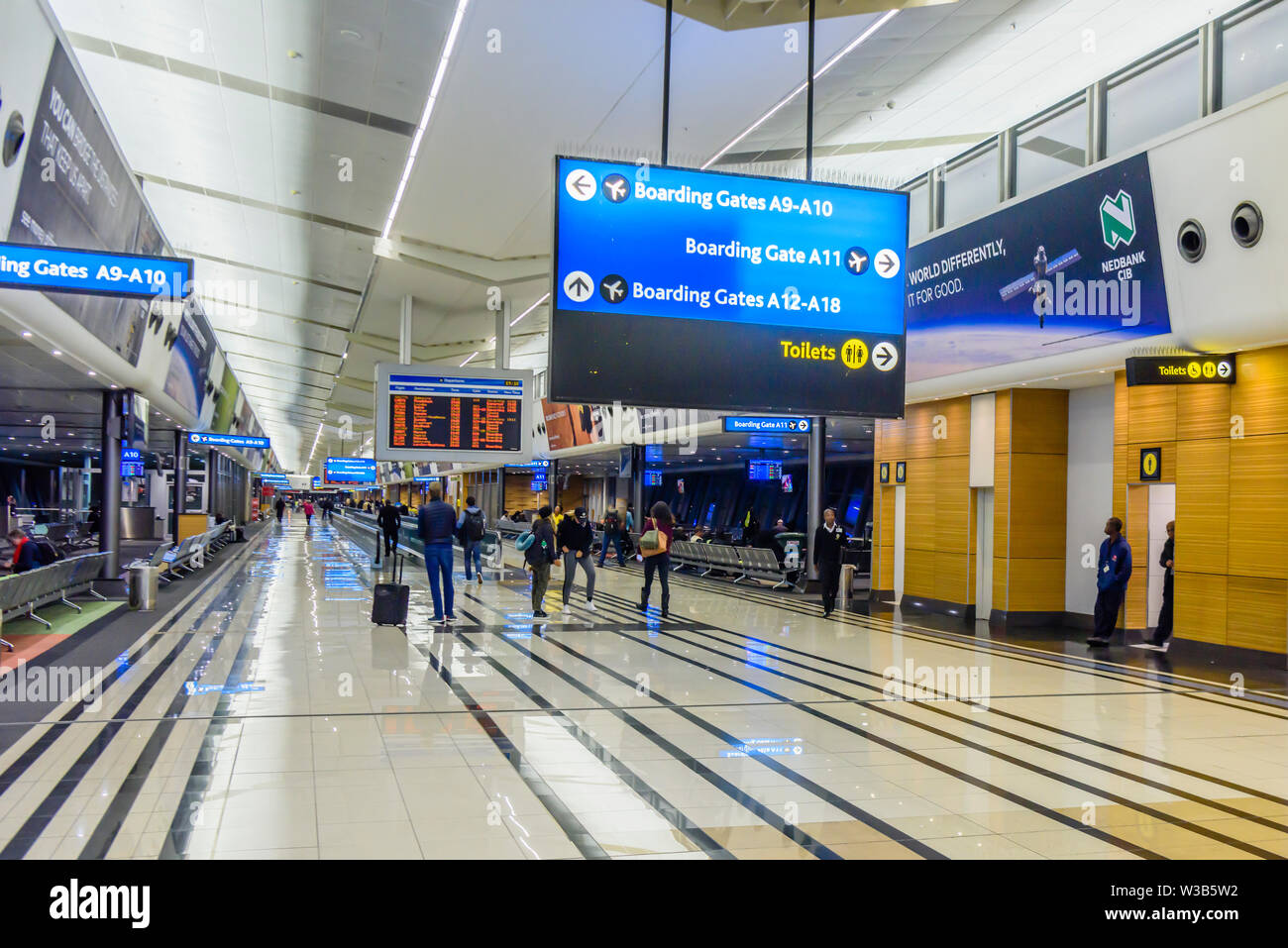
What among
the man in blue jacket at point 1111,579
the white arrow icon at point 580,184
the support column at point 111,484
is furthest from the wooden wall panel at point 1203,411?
the support column at point 111,484

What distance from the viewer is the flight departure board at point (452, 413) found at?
16.5 meters

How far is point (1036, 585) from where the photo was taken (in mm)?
13516

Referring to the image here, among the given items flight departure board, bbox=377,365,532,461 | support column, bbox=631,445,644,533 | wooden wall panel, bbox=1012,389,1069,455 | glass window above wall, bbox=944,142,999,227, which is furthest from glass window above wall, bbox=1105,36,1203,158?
support column, bbox=631,445,644,533

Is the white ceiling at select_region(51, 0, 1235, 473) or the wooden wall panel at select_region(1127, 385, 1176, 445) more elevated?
the white ceiling at select_region(51, 0, 1235, 473)

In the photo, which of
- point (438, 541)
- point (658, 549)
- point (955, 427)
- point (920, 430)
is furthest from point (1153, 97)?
point (438, 541)

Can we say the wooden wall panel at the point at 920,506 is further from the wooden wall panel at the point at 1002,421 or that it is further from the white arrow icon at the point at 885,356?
the white arrow icon at the point at 885,356

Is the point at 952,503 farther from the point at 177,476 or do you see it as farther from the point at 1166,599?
the point at 177,476

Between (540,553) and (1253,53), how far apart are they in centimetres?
930

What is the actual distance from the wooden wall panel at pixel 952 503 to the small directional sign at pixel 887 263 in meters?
8.46

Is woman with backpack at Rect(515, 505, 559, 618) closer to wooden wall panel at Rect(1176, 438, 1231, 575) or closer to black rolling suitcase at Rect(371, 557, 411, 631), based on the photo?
black rolling suitcase at Rect(371, 557, 411, 631)

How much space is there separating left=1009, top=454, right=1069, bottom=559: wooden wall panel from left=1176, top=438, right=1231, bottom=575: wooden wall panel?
8.90 ft

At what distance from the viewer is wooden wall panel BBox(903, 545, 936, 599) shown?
15.3m

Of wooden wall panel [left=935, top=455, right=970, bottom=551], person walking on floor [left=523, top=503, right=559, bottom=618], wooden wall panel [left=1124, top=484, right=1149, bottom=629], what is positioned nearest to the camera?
wooden wall panel [left=1124, top=484, right=1149, bottom=629]
